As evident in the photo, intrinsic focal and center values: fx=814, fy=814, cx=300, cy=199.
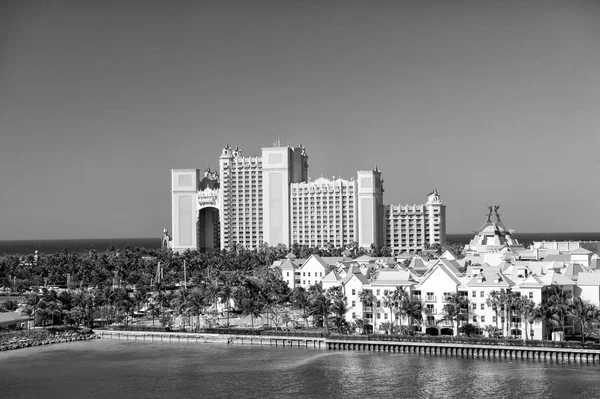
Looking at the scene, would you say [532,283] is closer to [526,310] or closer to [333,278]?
[526,310]

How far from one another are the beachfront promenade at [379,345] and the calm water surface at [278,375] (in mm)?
1458

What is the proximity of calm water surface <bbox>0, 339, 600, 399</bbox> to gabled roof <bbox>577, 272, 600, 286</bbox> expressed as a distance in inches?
521

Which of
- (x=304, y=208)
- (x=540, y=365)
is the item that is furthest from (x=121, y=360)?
(x=304, y=208)

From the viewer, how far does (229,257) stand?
15362 centimetres

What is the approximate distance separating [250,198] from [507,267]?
112676mm

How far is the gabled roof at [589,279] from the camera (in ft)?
255

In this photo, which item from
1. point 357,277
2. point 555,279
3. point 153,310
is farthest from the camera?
point 153,310

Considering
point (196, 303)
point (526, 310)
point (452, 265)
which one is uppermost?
point (452, 265)

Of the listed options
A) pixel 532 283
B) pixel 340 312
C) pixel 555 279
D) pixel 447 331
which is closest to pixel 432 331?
pixel 447 331

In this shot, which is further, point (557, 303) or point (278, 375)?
point (557, 303)

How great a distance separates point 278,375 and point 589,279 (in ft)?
107

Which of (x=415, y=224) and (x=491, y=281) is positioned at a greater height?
(x=415, y=224)

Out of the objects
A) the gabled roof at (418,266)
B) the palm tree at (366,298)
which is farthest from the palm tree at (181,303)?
the gabled roof at (418,266)

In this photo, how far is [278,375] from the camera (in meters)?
66.6
